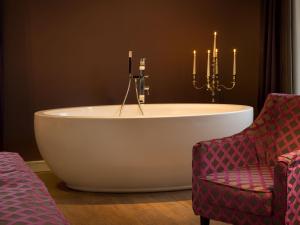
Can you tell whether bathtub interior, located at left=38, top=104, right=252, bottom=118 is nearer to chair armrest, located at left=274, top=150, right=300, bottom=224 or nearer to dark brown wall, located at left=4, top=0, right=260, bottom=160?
dark brown wall, located at left=4, top=0, right=260, bottom=160

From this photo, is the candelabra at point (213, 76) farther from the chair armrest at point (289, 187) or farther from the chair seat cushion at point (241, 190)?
the chair armrest at point (289, 187)

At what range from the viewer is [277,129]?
9.77 feet

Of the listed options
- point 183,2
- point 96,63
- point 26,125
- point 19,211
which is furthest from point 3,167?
point 183,2

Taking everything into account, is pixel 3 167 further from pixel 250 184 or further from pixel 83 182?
pixel 83 182

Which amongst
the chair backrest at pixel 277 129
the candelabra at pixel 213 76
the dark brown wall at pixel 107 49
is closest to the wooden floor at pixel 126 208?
the chair backrest at pixel 277 129

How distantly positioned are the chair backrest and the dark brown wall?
2257 millimetres

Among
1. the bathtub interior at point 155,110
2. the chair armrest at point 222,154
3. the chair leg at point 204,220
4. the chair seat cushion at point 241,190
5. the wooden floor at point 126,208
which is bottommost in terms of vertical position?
the wooden floor at point 126,208

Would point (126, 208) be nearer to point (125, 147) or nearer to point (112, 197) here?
point (112, 197)

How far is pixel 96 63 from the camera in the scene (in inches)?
195

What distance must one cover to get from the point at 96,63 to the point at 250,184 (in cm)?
281

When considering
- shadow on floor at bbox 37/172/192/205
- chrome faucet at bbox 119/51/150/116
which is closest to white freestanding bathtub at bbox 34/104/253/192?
shadow on floor at bbox 37/172/192/205

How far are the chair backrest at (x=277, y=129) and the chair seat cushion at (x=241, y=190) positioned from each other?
7.0 inches

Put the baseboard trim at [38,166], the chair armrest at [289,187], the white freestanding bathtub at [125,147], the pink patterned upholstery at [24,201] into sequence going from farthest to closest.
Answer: the baseboard trim at [38,166], the white freestanding bathtub at [125,147], the chair armrest at [289,187], the pink patterned upholstery at [24,201]

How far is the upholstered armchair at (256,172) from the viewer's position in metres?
2.31
